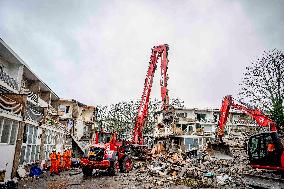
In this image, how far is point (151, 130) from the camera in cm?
5603

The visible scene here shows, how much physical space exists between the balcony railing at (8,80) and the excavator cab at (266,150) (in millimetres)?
17348

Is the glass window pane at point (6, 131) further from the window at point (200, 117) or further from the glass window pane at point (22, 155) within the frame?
the window at point (200, 117)

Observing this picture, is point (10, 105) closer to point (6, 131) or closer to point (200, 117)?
point (6, 131)

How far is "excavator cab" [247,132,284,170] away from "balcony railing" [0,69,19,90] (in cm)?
1735

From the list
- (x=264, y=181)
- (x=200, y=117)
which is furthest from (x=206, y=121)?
(x=264, y=181)

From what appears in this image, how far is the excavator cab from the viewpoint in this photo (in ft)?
36.8

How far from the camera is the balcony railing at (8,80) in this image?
18844 millimetres

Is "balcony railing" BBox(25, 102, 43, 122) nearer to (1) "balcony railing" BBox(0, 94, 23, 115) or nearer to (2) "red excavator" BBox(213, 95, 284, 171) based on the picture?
(1) "balcony railing" BBox(0, 94, 23, 115)

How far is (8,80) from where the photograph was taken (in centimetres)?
1977

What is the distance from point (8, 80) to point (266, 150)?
18.6 m

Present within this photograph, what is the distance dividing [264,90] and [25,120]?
2767 centimetres

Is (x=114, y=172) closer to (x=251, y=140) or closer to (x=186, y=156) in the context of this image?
(x=251, y=140)

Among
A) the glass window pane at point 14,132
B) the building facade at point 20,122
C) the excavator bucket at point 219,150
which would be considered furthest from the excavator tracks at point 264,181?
the glass window pane at point 14,132

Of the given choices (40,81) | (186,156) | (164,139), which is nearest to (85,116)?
(164,139)
